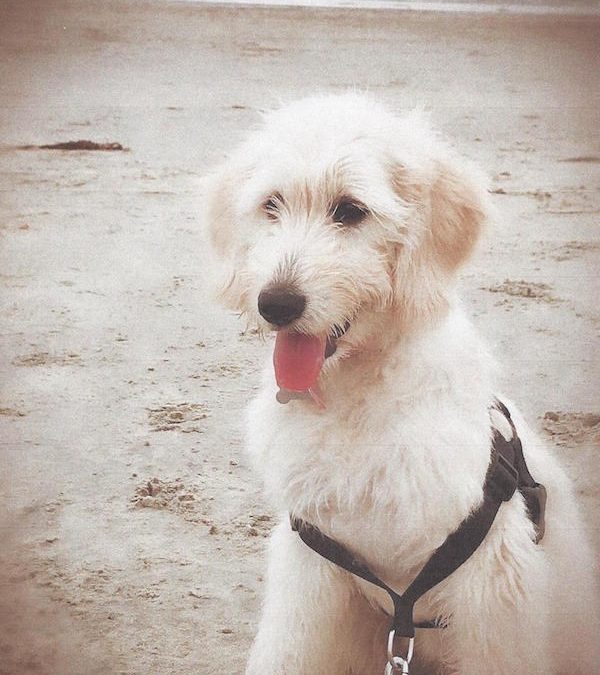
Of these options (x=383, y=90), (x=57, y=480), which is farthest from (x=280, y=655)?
(x=383, y=90)

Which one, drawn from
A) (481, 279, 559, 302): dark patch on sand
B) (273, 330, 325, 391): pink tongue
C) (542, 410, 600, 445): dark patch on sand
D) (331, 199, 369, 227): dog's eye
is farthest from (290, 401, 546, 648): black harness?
(481, 279, 559, 302): dark patch on sand

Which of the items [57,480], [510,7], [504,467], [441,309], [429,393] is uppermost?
[510,7]

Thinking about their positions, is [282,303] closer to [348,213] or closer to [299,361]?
[299,361]

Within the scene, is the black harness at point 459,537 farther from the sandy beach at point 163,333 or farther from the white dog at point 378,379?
the sandy beach at point 163,333

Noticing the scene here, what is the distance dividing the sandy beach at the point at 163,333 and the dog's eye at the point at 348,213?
33cm

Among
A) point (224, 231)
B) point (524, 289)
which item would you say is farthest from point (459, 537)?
point (524, 289)

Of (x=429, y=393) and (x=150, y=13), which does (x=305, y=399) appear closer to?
(x=429, y=393)

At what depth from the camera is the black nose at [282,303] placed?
1.78m

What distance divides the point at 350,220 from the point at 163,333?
232 cm

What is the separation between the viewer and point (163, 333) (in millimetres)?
4082

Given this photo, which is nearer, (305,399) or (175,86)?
(305,399)

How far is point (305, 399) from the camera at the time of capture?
194 centimetres

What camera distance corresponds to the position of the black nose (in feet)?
5.82

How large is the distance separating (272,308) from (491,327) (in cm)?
249
